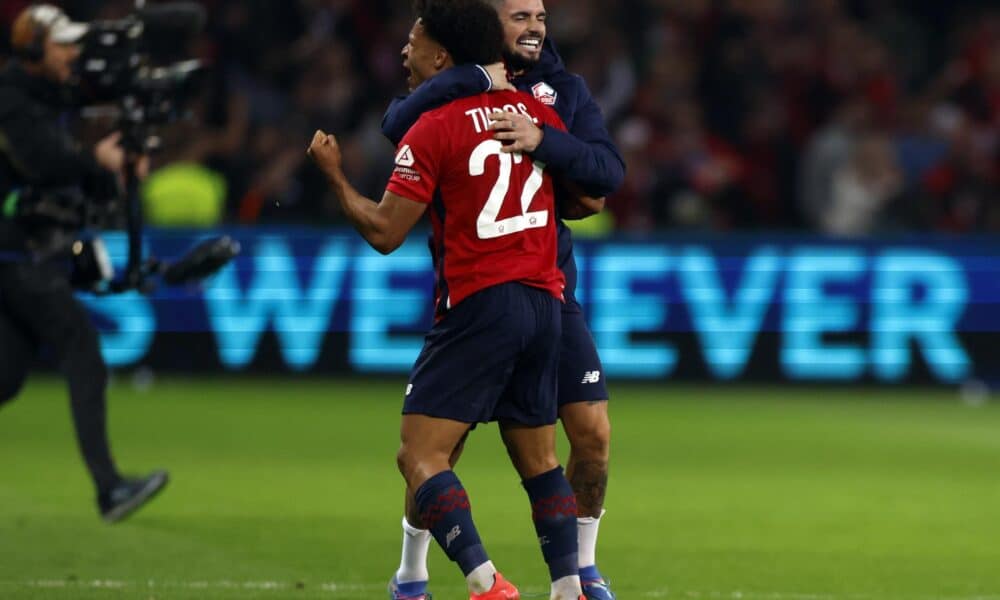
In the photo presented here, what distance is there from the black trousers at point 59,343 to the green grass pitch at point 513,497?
1.35ft

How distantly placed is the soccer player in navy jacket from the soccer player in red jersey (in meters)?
0.07

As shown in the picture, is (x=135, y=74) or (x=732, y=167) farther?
(x=732, y=167)

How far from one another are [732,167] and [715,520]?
859cm

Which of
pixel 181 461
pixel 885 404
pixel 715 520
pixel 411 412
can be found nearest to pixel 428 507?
pixel 411 412

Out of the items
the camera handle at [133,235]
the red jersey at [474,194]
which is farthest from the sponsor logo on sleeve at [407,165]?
the camera handle at [133,235]

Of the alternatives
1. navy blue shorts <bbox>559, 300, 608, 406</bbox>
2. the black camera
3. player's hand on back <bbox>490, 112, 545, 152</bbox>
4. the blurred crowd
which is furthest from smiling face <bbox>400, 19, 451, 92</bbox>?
the blurred crowd

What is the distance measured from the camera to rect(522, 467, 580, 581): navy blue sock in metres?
6.23

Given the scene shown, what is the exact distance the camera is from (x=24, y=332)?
909 centimetres

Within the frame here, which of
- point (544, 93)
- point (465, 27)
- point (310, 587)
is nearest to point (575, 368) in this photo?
point (544, 93)

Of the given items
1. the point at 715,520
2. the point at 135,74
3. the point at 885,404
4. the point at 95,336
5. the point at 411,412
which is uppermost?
the point at 135,74

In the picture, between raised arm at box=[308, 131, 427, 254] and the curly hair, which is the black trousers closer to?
raised arm at box=[308, 131, 427, 254]

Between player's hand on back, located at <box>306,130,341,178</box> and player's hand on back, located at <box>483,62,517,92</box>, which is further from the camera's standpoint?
player's hand on back, located at <box>483,62,517,92</box>

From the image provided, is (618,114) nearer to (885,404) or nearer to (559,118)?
(885,404)

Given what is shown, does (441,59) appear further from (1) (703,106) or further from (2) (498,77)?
(1) (703,106)
